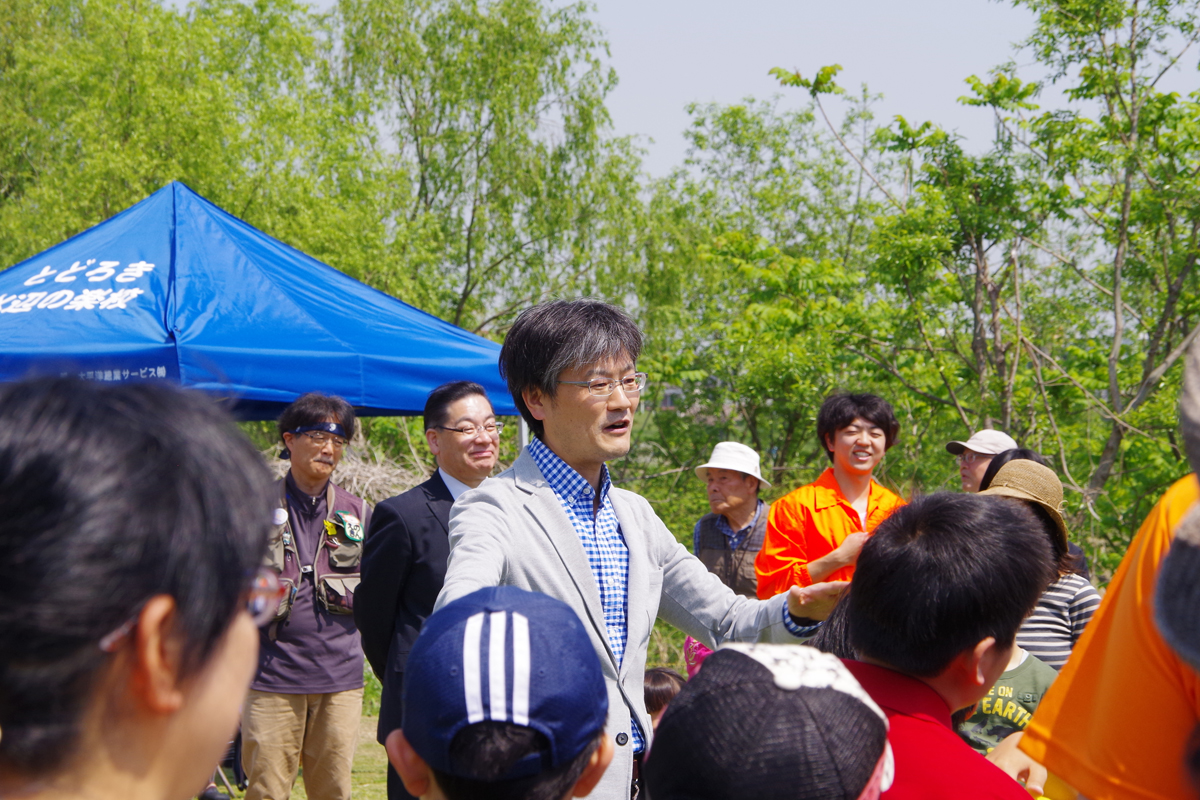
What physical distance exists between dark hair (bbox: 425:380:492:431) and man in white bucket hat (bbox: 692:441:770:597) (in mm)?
1832

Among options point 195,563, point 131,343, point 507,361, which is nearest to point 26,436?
point 195,563

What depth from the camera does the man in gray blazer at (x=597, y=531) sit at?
205 centimetres

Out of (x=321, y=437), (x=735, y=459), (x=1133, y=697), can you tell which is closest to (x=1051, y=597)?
(x=1133, y=697)

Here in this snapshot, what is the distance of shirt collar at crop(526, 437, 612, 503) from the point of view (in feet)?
7.38

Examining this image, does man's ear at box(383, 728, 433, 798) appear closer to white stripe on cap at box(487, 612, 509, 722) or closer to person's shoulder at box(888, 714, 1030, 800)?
white stripe on cap at box(487, 612, 509, 722)

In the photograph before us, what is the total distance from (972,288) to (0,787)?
9057mm

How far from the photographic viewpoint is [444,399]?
12.8ft

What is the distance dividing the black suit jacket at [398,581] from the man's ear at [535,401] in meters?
0.97

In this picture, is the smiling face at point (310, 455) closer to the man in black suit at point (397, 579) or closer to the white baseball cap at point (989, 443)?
the man in black suit at point (397, 579)

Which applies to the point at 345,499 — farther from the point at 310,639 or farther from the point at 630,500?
the point at 630,500

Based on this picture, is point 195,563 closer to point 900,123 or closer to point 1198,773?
point 1198,773

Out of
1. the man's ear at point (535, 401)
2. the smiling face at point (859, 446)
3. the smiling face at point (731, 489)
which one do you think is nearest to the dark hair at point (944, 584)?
the man's ear at point (535, 401)

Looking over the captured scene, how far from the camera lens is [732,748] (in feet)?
3.72

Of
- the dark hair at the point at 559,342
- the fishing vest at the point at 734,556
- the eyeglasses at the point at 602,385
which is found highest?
the dark hair at the point at 559,342
